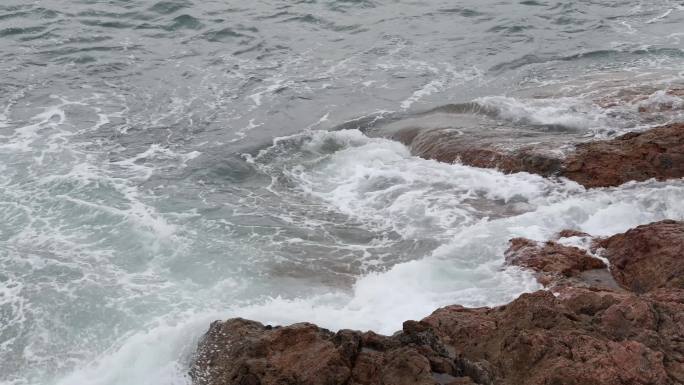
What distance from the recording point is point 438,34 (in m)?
22.5

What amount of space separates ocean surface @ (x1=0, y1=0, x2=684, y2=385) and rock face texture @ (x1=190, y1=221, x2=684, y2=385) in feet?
4.14

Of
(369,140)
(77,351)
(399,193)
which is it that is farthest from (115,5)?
(77,351)

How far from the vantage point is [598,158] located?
38.0ft

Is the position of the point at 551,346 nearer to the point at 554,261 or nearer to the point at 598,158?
the point at 554,261

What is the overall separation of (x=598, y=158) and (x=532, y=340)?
6349 mm

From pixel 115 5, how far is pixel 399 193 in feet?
60.9

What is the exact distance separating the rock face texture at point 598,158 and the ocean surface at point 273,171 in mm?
349

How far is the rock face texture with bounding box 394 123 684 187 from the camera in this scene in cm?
1105

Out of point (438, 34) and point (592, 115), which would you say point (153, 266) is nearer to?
point (592, 115)

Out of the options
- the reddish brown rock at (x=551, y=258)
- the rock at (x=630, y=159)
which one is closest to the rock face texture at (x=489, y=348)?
the reddish brown rock at (x=551, y=258)

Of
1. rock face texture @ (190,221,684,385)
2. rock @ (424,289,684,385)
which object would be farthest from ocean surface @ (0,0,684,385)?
rock @ (424,289,684,385)

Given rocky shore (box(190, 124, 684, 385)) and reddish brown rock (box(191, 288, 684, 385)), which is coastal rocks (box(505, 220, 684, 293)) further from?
reddish brown rock (box(191, 288, 684, 385))

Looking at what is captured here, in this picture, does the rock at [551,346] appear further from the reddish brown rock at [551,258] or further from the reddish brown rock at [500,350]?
the reddish brown rock at [551,258]

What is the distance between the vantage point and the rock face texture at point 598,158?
36.3 ft
